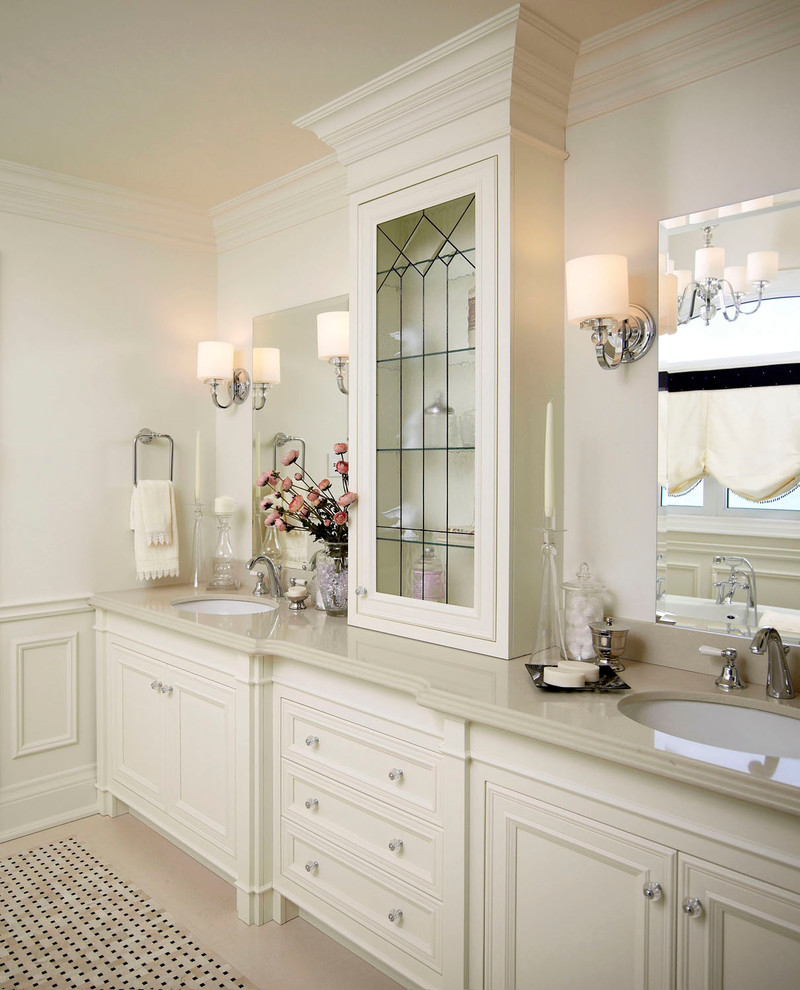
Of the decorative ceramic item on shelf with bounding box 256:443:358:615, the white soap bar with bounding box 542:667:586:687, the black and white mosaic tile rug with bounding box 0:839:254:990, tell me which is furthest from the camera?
the decorative ceramic item on shelf with bounding box 256:443:358:615

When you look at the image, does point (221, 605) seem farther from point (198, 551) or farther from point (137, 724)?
point (137, 724)

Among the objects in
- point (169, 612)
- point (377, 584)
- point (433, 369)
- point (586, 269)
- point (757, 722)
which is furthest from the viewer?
point (169, 612)

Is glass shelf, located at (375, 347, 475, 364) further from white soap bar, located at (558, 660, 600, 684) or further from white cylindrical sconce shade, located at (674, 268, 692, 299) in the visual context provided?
white soap bar, located at (558, 660, 600, 684)

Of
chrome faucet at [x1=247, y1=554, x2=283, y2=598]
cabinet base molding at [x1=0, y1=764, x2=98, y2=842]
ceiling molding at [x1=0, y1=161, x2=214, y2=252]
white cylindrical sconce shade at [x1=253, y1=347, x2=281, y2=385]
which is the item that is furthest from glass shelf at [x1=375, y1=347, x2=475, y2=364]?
cabinet base molding at [x1=0, y1=764, x2=98, y2=842]

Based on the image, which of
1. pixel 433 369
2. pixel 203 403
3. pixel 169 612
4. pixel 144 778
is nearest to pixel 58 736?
pixel 144 778

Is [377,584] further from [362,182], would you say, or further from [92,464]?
[92,464]

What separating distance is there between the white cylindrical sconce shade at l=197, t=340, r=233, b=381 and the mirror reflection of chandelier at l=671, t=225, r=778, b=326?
6.47 feet

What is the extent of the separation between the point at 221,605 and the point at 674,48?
238cm

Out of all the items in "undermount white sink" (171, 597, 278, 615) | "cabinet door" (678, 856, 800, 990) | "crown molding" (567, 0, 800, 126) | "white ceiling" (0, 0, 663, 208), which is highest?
"white ceiling" (0, 0, 663, 208)

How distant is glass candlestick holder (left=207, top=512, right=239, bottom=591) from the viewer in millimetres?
3242

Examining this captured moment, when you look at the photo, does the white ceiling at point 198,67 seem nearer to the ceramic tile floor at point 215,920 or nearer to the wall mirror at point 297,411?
the wall mirror at point 297,411

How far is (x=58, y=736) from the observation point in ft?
10.2

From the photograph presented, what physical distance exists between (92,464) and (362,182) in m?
1.62

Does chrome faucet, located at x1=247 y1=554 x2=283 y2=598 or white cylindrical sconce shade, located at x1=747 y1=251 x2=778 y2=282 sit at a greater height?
white cylindrical sconce shade, located at x1=747 y1=251 x2=778 y2=282
